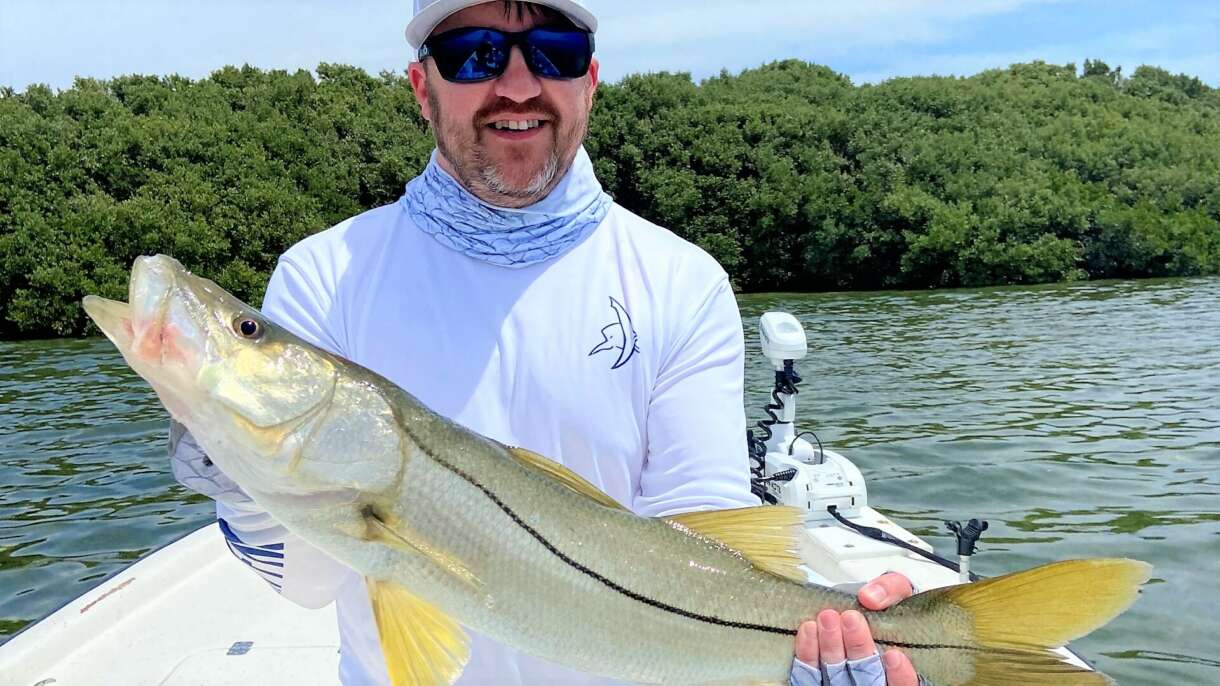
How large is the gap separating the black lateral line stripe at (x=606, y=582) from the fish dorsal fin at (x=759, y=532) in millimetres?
138

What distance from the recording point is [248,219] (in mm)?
32250

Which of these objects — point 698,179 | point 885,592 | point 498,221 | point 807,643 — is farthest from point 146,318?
point 698,179

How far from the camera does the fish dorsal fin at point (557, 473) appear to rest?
215 centimetres

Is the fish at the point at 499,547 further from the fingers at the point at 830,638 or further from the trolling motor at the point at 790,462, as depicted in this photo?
the trolling motor at the point at 790,462

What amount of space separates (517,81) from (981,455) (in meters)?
A: 10.2

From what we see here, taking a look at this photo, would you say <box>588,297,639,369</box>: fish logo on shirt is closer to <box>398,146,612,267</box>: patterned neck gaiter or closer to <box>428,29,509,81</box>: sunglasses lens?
<box>398,146,612,267</box>: patterned neck gaiter

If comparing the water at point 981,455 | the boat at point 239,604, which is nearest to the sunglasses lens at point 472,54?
the boat at point 239,604

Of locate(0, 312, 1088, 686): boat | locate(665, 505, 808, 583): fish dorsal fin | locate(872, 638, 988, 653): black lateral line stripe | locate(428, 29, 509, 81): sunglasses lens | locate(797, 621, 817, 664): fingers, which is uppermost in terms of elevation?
locate(428, 29, 509, 81): sunglasses lens

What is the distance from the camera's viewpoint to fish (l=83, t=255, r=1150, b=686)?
6.21ft

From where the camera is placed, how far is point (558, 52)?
2.74 meters

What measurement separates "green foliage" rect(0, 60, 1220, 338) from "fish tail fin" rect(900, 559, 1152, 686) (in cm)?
2996

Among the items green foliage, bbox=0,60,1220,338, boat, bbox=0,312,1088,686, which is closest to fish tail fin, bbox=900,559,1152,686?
boat, bbox=0,312,1088,686

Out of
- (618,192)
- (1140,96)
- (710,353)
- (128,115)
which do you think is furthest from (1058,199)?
(710,353)

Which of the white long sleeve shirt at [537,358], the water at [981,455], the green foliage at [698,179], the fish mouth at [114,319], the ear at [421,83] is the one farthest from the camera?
the green foliage at [698,179]
